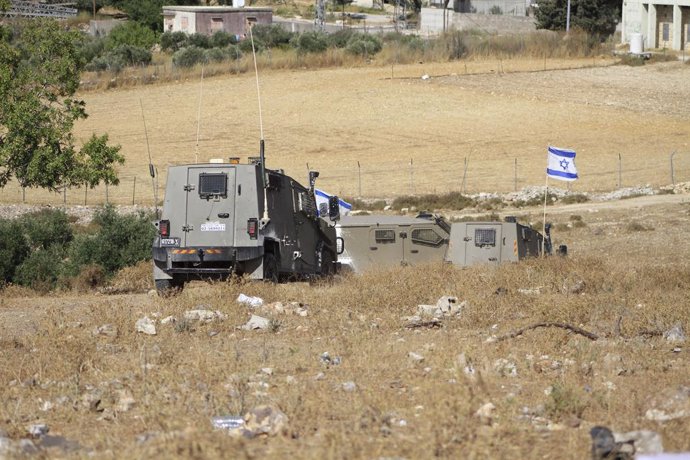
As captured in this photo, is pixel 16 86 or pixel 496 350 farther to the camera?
pixel 16 86

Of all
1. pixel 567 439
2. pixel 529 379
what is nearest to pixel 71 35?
pixel 529 379

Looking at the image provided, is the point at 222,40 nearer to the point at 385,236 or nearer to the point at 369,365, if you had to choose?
the point at 385,236

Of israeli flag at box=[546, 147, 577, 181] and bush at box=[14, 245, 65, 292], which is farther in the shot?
israeli flag at box=[546, 147, 577, 181]

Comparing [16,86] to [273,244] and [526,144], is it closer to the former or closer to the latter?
[273,244]

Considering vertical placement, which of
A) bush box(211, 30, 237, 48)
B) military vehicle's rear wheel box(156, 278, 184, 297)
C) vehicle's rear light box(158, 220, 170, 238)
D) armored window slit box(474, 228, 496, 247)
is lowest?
military vehicle's rear wheel box(156, 278, 184, 297)

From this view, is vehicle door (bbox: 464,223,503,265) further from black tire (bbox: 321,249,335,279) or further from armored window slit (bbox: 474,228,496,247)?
black tire (bbox: 321,249,335,279)

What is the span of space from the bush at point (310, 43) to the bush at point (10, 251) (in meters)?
51.7

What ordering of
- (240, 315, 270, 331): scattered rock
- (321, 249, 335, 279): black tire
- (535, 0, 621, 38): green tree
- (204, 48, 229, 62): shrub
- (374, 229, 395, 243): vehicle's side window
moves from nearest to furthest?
(240, 315, 270, 331): scattered rock → (321, 249, 335, 279): black tire → (374, 229, 395, 243): vehicle's side window → (204, 48, 229, 62): shrub → (535, 0, 621, 38): green tree

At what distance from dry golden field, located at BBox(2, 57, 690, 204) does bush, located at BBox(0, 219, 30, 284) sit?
17.6 m

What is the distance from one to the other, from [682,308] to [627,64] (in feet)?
188

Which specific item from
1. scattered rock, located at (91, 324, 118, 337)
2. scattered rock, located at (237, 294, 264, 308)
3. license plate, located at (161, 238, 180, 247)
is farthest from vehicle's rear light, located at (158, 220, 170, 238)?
scattered rock, located at (91, 324, 118, 337)

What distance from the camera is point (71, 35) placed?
28172mm

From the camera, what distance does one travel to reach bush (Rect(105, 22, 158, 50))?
88.6 m

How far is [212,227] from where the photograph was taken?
65.5 feet
